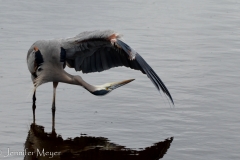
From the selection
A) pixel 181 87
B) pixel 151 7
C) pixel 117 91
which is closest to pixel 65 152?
pixel 117 91

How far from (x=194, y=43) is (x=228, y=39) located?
3.25ft

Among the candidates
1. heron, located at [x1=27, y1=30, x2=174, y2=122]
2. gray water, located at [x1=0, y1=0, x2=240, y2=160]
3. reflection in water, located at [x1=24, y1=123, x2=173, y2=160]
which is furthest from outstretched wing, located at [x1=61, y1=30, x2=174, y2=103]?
reflection in water, located at [x1=24, y1=123, x2=173, y2=160]

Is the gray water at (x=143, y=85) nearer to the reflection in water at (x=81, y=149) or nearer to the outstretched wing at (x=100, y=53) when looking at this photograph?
the reflection in water at (x=81, y=149)

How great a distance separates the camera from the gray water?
8586mm

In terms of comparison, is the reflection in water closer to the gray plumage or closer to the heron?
the heron

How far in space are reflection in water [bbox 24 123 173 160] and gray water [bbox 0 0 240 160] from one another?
12 centimetres

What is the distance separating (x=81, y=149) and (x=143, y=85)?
3.23 metres

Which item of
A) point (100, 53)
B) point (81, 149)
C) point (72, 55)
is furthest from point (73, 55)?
point (81, 149)

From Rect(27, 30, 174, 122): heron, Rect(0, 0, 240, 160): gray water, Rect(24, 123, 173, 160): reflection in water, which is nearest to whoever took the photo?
Rect(24, 123, 173, 160): reflection in water

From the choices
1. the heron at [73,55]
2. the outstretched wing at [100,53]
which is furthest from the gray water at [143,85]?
the outstretched wing at [100,53]

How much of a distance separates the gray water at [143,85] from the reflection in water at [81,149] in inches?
4.9

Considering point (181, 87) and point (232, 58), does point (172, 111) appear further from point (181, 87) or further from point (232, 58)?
point (232, 58)

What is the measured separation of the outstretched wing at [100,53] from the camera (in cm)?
877

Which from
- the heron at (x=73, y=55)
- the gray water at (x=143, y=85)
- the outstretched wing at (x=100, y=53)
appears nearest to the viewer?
the gray water at (x=143, y=85)
